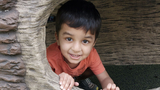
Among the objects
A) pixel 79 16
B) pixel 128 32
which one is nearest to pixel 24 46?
pixel 79 16

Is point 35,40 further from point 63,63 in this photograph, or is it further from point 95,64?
point 95,64

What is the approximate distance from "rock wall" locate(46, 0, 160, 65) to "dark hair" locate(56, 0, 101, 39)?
81cm

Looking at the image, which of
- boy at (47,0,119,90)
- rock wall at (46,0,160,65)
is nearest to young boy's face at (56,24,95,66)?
boy at (47,0,119,90)

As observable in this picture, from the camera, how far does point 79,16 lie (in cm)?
158

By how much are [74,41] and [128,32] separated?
128 centimetres

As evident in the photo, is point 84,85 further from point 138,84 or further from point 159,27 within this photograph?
point 159,27

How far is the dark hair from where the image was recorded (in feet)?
5.05

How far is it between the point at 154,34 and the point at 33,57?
1.93m

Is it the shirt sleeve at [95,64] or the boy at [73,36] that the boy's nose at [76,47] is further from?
the shirt sleeve at [95,64]

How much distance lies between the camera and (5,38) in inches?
44.4

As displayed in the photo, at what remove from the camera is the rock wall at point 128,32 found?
2441 mm

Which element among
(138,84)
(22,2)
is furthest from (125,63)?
(22,2)

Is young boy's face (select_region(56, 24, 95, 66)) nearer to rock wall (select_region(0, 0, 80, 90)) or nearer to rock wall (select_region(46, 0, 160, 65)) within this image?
rock wall (select_region(0, 0, 80, 90))

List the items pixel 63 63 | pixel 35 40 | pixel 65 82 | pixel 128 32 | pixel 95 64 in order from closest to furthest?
1. pixel 35 40
2. pixel 65 82
3. pixel 63 63
4. pixel 95 64
5. pixel 128 32
